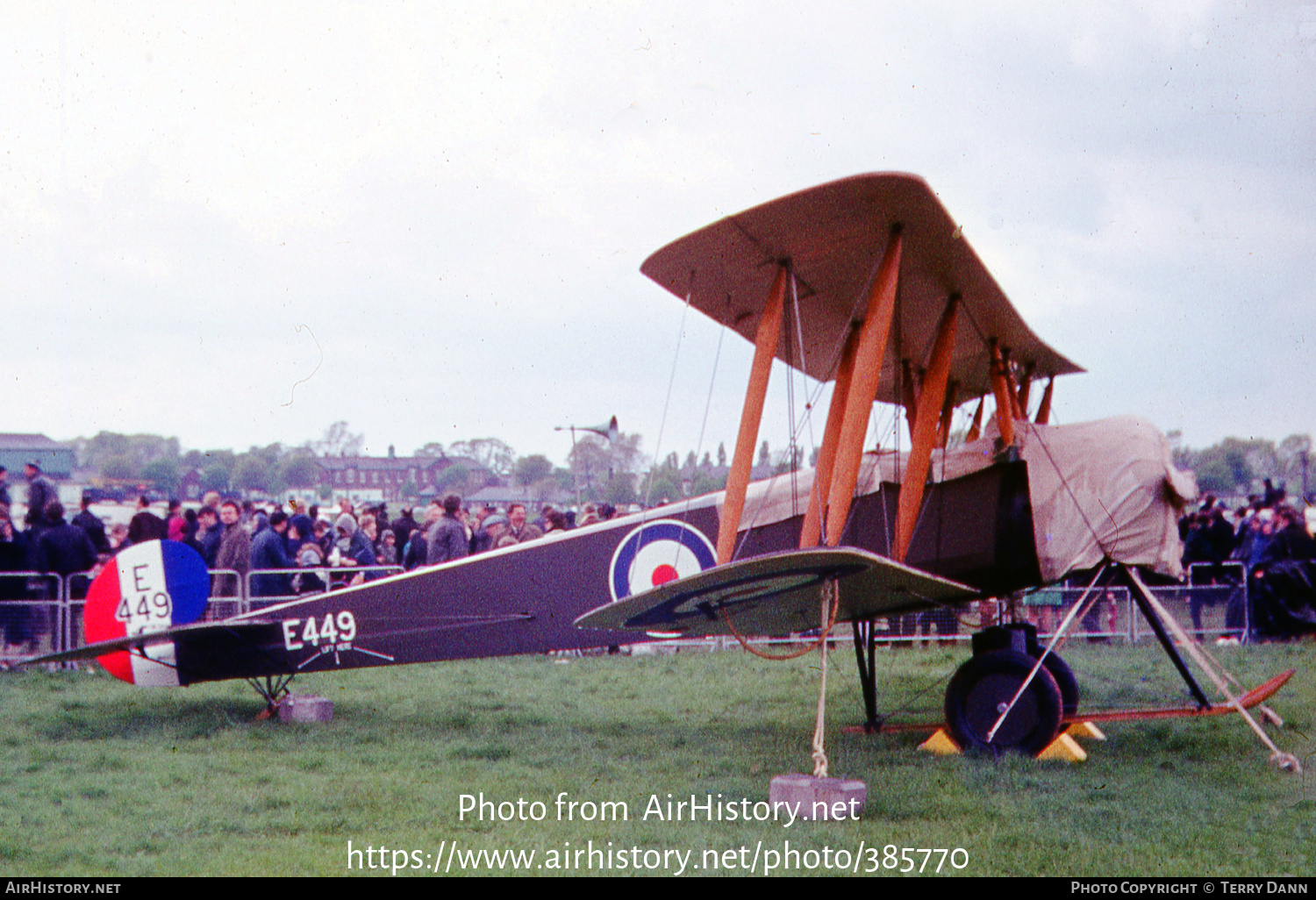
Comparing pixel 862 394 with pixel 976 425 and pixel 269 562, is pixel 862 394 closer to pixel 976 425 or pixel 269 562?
pixel 976 425

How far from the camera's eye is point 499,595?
6766 mm

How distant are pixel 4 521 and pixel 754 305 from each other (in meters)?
8.32

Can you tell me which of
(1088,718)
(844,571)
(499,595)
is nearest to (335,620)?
(499,595)

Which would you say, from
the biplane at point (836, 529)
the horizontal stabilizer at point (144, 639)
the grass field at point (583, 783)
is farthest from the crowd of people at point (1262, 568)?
the horizontal stabilizer at point (144, 639)

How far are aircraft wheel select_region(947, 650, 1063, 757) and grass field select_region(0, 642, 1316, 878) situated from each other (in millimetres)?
194

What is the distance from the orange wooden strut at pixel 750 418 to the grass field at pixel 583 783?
129 centimetres

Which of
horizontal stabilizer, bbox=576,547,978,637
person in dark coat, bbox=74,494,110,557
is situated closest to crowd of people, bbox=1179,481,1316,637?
horizontal stabilizer, bbox=576,547,978,637

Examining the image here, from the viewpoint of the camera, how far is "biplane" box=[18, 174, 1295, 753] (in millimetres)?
4719

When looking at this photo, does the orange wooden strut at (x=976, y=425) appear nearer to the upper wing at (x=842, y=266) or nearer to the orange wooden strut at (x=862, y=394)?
the upper wing at (x=842, y=266)

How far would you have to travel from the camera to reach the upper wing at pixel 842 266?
455cm

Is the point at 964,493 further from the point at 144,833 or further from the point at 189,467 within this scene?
the point at 189,467

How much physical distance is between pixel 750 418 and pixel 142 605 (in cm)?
432

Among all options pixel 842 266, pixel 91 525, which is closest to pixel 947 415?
pixel 842 266

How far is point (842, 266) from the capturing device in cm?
538
